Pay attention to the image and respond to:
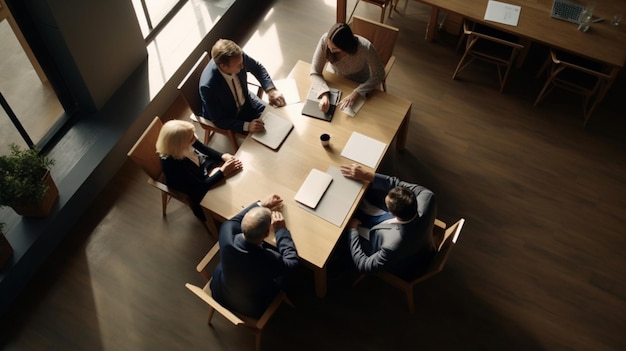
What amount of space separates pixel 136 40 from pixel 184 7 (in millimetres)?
970

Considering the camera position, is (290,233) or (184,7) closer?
(290,233)

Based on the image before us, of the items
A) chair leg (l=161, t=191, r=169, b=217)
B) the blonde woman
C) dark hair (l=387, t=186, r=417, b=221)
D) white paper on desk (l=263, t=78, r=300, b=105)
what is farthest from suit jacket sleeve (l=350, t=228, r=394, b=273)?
chair leg (l=161, t=191, r=169, b=217)

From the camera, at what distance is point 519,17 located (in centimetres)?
493

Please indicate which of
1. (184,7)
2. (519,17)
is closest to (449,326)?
(519,17)

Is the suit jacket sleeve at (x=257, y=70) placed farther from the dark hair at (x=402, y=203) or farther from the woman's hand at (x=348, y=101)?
the dark hair at (x=402, y=203)

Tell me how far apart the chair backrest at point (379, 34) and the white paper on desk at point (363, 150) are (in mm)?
1063

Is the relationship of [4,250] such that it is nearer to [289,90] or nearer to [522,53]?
[289,90]

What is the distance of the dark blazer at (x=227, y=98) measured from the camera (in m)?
4.02

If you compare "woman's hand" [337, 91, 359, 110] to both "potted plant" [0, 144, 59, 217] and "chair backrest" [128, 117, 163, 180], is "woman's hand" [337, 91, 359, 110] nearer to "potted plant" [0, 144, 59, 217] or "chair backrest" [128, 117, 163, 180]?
"chair backrest" [128, 117, 163, 180]

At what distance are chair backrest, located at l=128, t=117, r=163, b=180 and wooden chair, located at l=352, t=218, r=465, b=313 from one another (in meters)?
1.83

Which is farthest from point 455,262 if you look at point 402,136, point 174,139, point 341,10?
point 341,10

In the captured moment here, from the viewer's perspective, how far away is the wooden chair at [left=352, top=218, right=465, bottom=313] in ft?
10.8

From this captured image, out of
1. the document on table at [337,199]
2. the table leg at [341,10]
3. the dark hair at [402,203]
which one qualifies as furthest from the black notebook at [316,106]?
the table leg at [341,10]

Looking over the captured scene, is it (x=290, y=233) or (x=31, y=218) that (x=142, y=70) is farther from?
(x=290, y=233)
